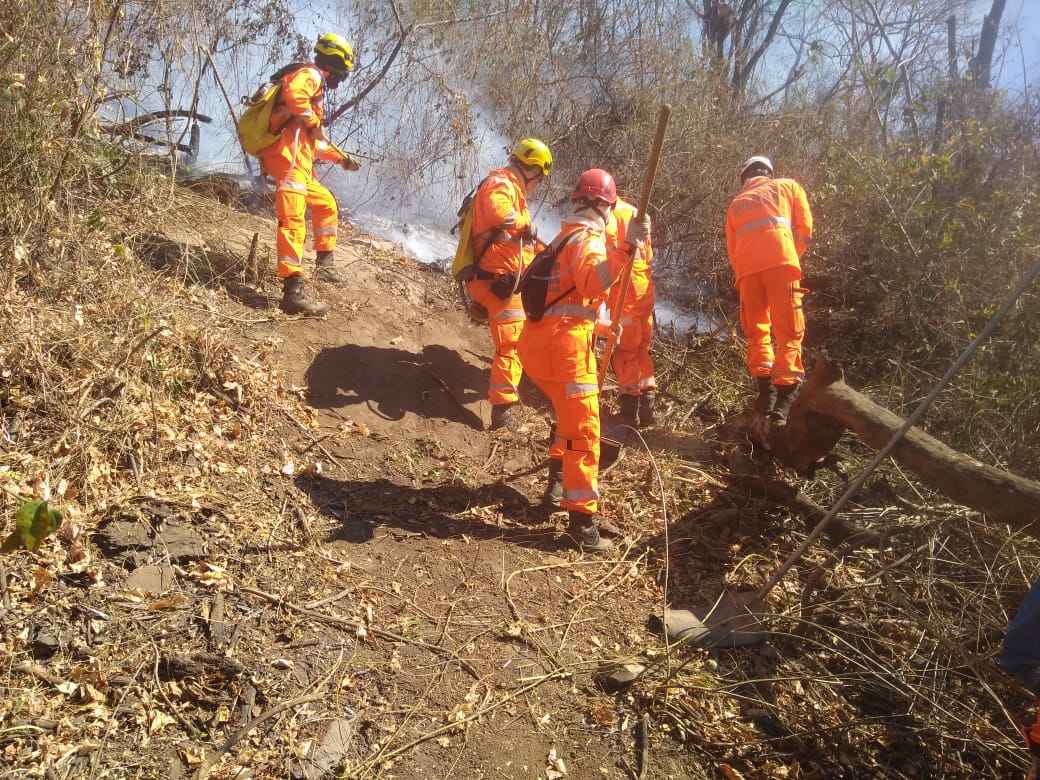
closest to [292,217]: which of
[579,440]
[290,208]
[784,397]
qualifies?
[290,208]

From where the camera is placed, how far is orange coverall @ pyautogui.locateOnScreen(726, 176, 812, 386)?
5.30m

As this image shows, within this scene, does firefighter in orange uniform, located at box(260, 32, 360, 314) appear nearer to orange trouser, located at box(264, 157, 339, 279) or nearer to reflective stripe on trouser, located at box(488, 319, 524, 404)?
orange trouser, located at box(264, 157, 339, 279)

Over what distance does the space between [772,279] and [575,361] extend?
2042mm

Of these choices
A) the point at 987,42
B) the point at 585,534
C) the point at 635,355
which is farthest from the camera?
the point at 987,42

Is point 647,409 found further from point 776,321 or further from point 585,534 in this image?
point 585,534

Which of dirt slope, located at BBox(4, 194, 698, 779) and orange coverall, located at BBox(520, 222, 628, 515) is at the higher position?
orange coverall, located at BBox(520, 222, 628, 515)

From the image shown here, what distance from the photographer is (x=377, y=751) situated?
277 centimetres

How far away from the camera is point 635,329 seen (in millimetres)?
5754

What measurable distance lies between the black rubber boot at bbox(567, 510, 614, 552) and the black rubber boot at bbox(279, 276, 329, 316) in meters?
2.88

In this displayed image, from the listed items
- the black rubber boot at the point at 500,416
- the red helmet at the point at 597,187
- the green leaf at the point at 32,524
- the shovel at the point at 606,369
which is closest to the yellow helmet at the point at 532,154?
the shovel at the point at 606,369

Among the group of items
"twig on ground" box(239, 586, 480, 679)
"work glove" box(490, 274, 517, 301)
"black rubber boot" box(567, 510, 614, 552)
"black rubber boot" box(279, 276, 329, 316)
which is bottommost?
"twig on ground" box(239, 586, 480, 679)

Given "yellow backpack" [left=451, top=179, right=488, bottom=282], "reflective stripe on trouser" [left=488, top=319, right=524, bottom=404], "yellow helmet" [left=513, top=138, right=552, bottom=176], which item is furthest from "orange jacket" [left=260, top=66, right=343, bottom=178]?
"reflective stripe on trouser" [left=488, top=319, right=524, bottom=404]

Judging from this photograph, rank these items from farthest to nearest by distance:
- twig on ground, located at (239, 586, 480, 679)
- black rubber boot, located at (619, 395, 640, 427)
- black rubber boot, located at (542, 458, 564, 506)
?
1. black rubber boot, located at (619, 395, 640, 427)
2. black rubber boot, located at (542, 458, 564, 506)
3. twig on ground, located at (239, 586, 480, 679)

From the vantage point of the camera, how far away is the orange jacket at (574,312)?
411cm
